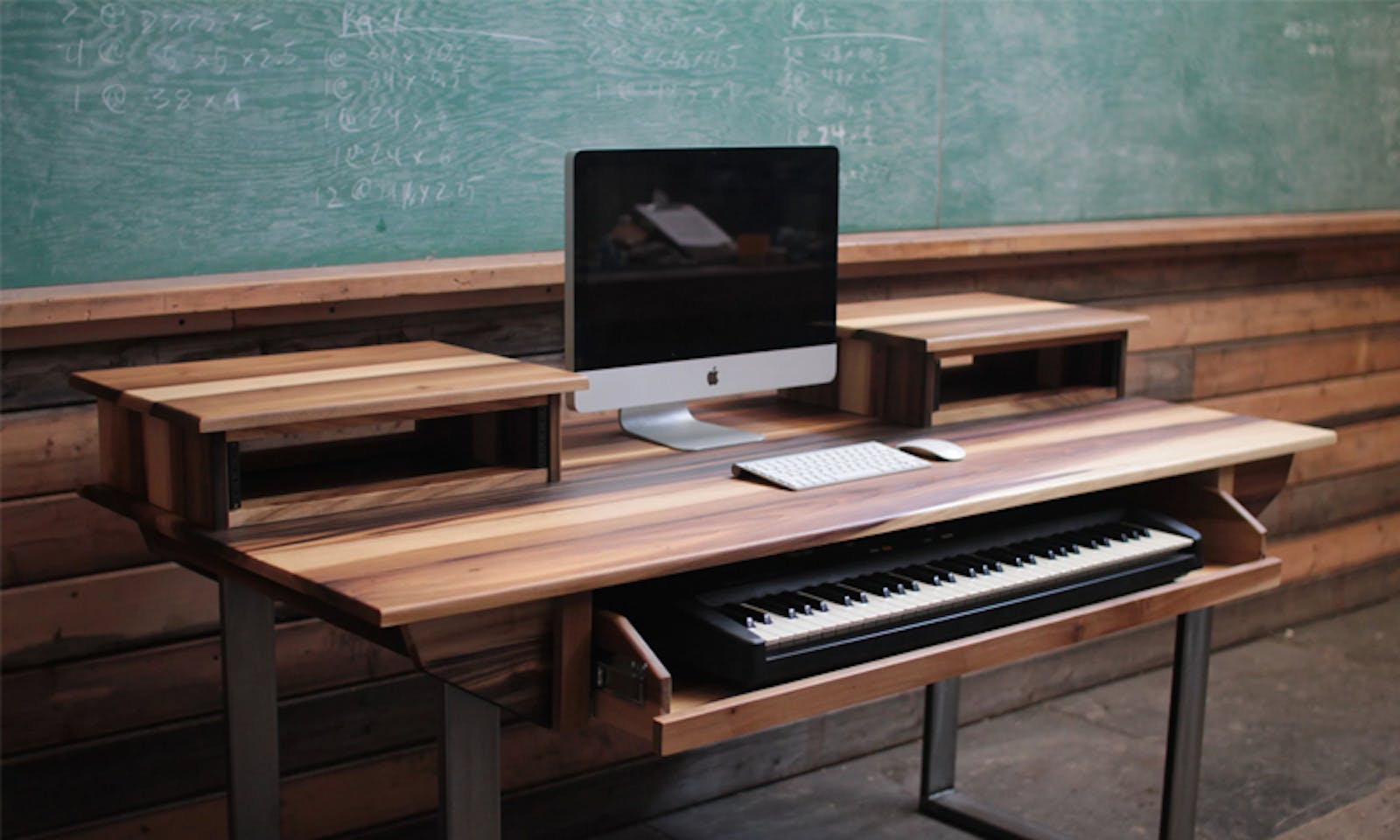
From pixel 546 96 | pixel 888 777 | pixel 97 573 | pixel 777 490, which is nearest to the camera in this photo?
pixel 777 490

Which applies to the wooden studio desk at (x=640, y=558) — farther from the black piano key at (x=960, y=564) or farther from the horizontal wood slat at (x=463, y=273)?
the horizontal wood slat at (x=463, y=273)

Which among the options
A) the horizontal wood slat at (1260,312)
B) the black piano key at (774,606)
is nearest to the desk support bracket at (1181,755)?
the black piano key at (774,606)

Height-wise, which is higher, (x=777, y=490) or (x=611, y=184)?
(x=611, y=184)

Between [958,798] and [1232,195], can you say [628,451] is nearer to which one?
[958,798]

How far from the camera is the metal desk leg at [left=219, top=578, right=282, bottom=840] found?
2086 millimetres

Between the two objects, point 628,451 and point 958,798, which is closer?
point 628,451

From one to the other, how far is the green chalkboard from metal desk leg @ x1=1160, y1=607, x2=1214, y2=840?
101cm

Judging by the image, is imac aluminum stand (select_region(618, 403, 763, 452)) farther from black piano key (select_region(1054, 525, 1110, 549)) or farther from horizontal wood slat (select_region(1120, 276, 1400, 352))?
horizontal wood slat (select_region(1120, 276, 1400, 352))

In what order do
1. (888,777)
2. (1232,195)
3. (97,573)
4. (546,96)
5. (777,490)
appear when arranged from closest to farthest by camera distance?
(777,490) → (97,573) → (546,96) → (888,777) → (1232,195)

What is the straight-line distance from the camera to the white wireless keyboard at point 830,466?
2203mm

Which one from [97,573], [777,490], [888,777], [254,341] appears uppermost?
[254,341]

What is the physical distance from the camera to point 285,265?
7.86 ft

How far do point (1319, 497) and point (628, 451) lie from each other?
2.44 metres

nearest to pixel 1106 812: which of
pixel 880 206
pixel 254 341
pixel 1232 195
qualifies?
pixel 880 206
